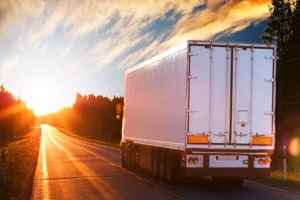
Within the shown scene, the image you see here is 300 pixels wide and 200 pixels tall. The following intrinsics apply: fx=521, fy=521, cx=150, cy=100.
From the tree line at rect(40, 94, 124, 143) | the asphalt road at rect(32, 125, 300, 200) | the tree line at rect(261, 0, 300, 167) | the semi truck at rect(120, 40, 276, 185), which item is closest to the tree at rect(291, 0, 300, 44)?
the tree line at rect(261, 0, 300, 167)

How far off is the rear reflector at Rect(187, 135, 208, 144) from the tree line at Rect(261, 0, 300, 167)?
132 ft

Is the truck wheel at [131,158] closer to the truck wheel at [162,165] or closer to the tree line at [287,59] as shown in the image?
the truck wheel at [162,165]

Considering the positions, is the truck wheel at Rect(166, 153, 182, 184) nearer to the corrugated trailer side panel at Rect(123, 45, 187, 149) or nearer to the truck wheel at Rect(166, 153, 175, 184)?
the truck wheel at Rect(166, 153, 175, 184)

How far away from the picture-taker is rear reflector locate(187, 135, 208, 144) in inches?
548

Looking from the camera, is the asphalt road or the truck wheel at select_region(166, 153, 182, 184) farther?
the truck wheel at select_region(166, 153, 182, 184)

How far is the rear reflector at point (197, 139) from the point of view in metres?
13.9

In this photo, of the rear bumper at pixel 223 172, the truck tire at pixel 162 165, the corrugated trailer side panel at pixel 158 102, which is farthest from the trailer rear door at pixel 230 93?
the truck tire at pixel 162 165

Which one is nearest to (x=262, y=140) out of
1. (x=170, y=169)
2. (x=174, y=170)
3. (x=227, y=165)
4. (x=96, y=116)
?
(x=227, y=165)

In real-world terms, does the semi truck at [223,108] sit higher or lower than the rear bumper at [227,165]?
higher

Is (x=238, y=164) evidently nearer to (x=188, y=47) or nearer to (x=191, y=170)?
(x=191, y=170)

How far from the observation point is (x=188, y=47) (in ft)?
46.0

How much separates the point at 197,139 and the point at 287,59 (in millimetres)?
41751

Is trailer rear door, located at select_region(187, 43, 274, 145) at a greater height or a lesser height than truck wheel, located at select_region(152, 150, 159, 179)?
greater

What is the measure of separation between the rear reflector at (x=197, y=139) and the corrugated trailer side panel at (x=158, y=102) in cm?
20
